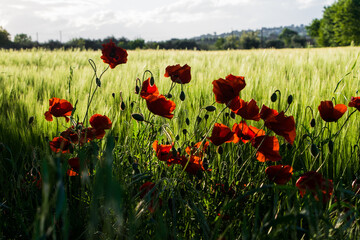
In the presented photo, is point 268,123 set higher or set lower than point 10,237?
higher

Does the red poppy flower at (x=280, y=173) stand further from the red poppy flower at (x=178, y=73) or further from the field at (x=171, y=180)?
the red poppy flower at (x=178, y=73)

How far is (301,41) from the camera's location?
49.0m

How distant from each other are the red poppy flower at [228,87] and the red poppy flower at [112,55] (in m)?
0.34

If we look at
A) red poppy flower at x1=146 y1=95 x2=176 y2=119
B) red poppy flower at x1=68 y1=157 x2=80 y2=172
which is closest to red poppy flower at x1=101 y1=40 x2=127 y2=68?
red poppy flower at x1=146 y1=95 x2=176 y2=119

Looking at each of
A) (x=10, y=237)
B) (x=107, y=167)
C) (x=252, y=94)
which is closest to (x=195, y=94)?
(x=252, y=94)

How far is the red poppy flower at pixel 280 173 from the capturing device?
0.75 metres

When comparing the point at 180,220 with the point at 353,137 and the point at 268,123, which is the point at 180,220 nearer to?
the point at 268,123

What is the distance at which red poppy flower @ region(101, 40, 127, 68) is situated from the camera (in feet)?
3.13

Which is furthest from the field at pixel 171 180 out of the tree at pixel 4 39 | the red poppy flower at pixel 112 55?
the tree at pixel 4 39

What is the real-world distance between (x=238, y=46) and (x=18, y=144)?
145ft

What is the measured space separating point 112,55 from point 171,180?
42 centimetres

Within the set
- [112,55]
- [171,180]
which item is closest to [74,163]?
[171,180]

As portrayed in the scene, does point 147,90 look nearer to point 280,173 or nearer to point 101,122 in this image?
point 101,122

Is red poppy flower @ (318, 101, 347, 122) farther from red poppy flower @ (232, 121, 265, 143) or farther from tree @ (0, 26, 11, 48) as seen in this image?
tree @ (0, 26, 11, 48)
